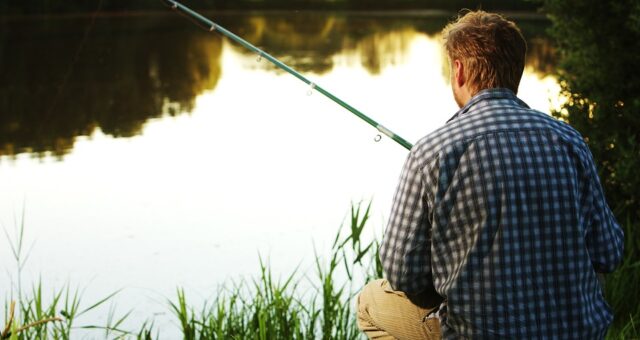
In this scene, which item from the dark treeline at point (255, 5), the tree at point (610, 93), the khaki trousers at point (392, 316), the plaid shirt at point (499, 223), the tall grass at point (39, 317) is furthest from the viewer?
the dark treeline at point (255, 5)

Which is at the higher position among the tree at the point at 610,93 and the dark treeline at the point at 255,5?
the dark treeline at the point at 255,5

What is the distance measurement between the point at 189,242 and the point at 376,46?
1149 centimetres

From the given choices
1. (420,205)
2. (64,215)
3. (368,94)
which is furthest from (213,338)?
(368,94)

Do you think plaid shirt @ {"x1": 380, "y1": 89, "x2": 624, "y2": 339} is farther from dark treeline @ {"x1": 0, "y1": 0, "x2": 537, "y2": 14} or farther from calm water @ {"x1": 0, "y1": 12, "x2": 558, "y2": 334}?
dark treeline @ {"x1": 0, "y1": 0, "x2": 537, "y2": 14}

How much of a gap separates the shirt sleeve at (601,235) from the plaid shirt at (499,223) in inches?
1.0

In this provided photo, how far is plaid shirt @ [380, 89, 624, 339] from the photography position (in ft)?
5.32

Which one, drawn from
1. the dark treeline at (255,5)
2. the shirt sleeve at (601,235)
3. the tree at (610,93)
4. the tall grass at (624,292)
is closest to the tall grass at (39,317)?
the shirt sleeve at (601,235)

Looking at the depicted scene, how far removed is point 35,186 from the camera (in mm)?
6867

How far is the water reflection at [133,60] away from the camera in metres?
9.60

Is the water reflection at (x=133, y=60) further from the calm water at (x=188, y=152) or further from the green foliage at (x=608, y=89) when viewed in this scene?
the green foliage at (x=608, y=89)

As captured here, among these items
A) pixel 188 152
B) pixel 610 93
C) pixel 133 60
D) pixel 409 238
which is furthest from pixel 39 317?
pixel 133 60

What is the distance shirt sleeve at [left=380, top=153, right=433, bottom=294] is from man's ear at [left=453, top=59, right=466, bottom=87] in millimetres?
203

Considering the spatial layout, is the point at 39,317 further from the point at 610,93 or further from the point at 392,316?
the point at 610,93

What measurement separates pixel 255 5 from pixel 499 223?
75.6 feet
